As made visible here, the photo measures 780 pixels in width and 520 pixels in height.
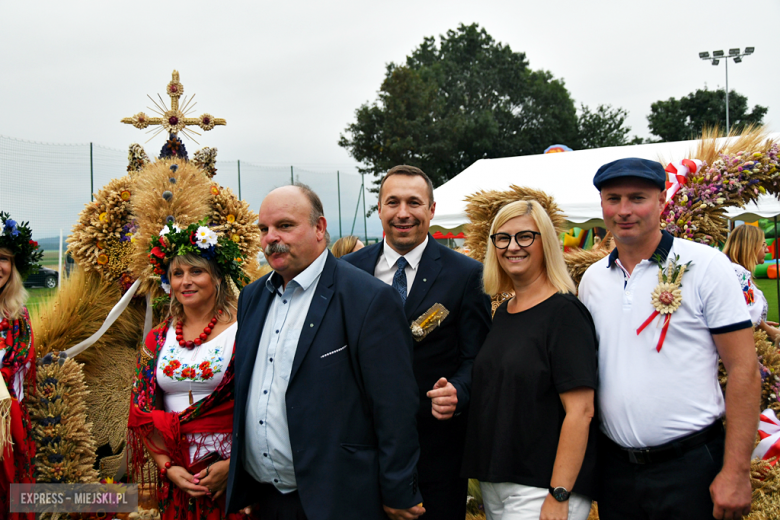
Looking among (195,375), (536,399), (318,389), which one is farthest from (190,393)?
(536,399)

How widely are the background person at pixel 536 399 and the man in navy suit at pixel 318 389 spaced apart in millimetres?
301

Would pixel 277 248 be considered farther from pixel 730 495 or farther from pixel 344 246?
pixel 344 246

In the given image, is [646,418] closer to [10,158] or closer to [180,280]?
[180,280]

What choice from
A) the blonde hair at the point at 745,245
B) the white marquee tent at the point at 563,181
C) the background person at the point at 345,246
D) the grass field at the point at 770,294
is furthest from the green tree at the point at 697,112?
the background person at the point at 345,246

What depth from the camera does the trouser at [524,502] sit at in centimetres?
196

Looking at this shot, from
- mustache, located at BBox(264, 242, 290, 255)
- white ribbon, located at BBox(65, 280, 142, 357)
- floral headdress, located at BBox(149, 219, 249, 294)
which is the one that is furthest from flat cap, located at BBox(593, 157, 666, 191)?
white ribbon, located at BBox(65, 280, 142, 357)

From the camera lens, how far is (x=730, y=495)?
72.4 inches

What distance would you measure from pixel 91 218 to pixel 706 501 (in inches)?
154

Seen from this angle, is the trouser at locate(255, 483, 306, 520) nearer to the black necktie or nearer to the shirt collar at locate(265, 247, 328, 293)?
the shirt collar at locate(265, 247, 328, 293)

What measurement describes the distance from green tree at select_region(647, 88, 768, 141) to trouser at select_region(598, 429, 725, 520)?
A: 37915mm

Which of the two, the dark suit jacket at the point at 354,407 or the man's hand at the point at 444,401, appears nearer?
the dark suit jacket at the point at 354,407

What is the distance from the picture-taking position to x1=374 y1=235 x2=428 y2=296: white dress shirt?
2.63 m

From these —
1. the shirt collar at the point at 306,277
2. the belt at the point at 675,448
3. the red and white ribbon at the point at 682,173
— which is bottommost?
the belt at the point at 675,448

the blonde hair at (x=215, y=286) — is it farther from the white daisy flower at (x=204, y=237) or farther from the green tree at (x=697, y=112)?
the green tree at (x=697, y=112)
